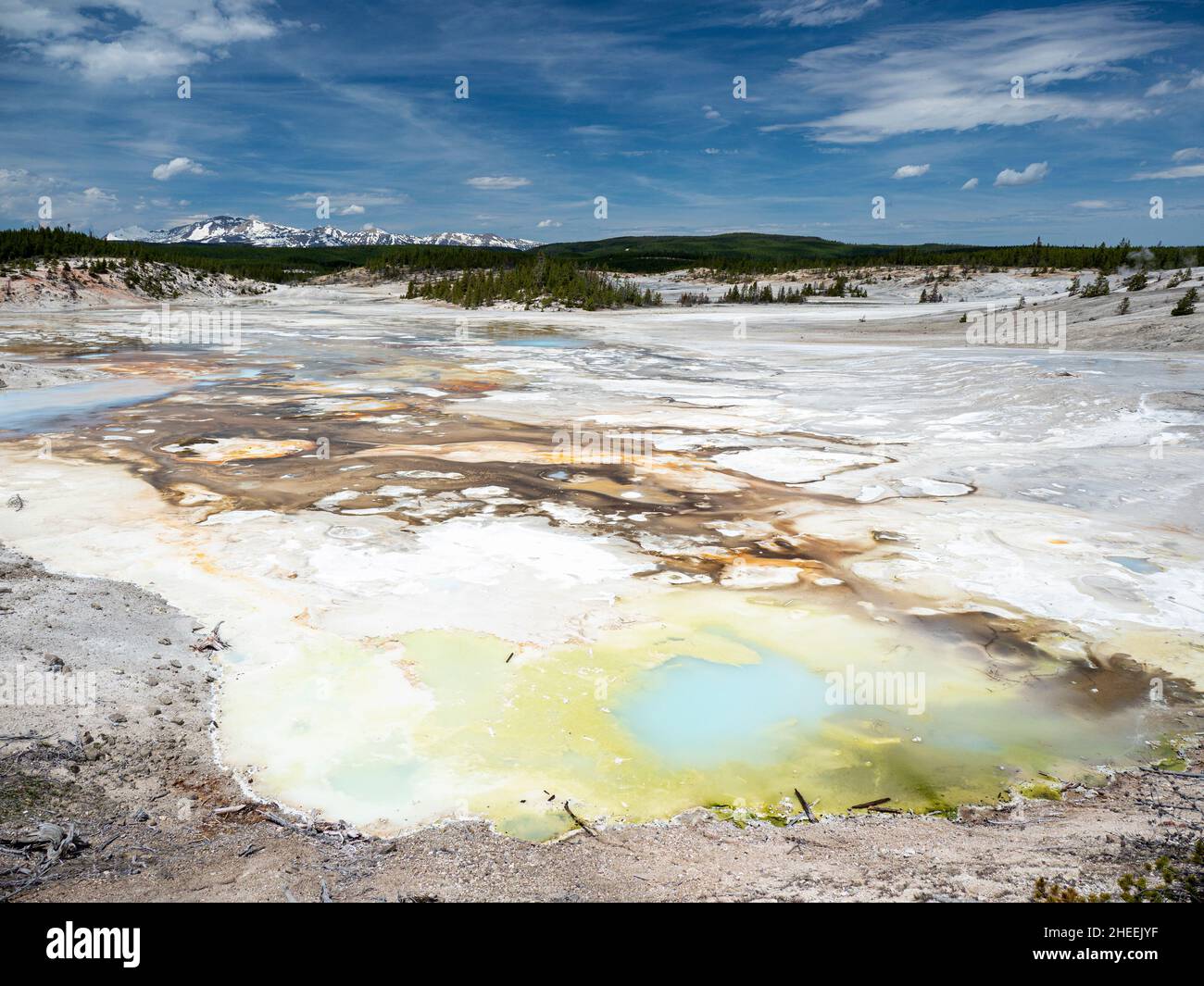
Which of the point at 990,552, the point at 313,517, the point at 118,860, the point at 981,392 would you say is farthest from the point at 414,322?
the point at 118,860

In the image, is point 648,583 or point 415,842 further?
point 648,583

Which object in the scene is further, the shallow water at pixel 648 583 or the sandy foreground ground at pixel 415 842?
the shallow water at pixel 648 583

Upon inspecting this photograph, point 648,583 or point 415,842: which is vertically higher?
point 648,583

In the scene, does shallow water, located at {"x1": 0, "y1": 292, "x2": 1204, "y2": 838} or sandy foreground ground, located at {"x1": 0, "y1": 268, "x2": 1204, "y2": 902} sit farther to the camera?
shallow water, located at {"x1": 0, "y1": 292, "x2": 1204, "y2": 838}

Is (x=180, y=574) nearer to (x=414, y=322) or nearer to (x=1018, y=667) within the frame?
(x=1018, y=667)
